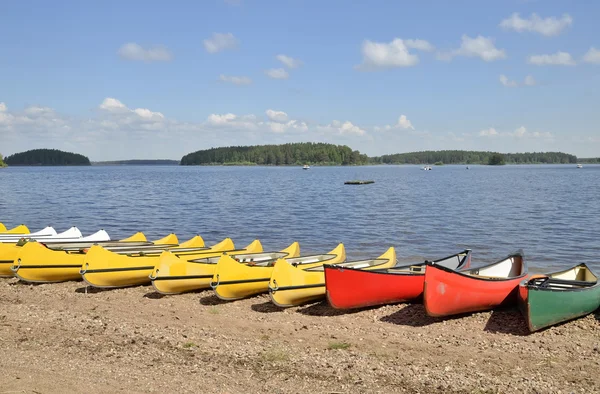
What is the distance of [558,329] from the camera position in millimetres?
11781

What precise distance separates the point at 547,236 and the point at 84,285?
2307 centimetres

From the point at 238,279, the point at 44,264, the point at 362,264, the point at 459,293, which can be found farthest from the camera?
the point at 362,264

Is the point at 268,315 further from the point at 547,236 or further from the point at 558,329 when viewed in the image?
the point at 547,236

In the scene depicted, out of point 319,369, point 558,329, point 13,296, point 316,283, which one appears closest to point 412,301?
point 316,283

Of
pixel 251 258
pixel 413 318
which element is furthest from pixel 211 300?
pixel 413 318

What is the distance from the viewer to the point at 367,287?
1285 centimetres

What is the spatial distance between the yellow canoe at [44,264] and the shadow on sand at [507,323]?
10.7m

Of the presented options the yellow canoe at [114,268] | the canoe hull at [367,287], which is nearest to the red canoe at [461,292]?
the canoe hull at [367,287]

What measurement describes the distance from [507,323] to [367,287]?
124 inches

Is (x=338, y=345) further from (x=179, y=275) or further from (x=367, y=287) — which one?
(x=179, y=275)

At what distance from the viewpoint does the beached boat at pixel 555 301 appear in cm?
1131

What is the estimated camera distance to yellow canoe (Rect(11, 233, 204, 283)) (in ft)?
50.7

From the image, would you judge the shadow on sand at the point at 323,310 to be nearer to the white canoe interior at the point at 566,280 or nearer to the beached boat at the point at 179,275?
the beached boat at the point at 179,275

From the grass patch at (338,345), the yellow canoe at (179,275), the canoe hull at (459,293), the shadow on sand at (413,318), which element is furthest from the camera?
the yellow canoe at (179,275)
